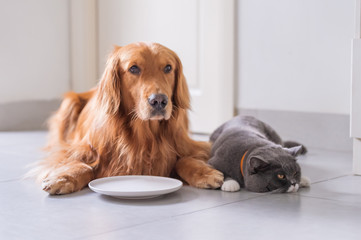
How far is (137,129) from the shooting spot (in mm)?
2029

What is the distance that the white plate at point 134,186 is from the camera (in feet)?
5.63

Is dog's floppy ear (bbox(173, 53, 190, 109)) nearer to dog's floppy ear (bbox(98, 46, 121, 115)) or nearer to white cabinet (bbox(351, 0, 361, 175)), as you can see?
dog's floppy ear (bbox(98, 46, 121, 115))

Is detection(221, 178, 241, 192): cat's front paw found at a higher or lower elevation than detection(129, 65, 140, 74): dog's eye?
lower

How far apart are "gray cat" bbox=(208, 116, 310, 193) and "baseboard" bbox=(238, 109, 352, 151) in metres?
0.83

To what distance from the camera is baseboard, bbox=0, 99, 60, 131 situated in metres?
3.84

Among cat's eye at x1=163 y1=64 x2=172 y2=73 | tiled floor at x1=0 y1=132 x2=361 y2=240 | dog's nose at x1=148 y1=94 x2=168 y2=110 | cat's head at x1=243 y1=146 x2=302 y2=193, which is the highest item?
cat's eye at x1=163 y1=64 x2=172 y2=73

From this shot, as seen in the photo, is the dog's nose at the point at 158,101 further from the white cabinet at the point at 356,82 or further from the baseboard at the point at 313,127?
the baseboard at the point at 313,127

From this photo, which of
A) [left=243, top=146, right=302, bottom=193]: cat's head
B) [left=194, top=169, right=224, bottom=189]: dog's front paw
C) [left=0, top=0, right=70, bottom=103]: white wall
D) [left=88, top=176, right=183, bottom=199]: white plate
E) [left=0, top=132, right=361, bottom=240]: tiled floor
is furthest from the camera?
[left=0, top=0, right=70, bottom=103]: white wall

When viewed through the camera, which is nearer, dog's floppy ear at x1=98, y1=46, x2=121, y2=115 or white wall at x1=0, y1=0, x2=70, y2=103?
dog's floppy ear at x1=98, y1=46, x2=121, y2=115

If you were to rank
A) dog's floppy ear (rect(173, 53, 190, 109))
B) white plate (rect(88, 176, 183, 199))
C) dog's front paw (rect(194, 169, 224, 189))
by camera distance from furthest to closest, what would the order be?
dog's floppy ear (rect(173, 53, 190, 109)) → dog's front paw (rect(194, 169, 224, 189)) → white plate (rect(88, 176, 183, 199))

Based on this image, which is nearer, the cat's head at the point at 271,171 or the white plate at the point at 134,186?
the white plate at the point at 134,186

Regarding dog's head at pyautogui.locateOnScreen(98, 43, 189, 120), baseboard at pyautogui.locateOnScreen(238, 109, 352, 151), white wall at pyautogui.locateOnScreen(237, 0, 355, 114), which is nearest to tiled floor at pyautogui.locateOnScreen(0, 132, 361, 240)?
dog's head at pyautogui.locateOnScreen(98, 43, 189, 120)

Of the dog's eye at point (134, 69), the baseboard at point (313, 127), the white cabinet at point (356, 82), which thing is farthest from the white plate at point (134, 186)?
the baseboard at point (313, 127)

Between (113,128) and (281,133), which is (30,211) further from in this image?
(281,133)
